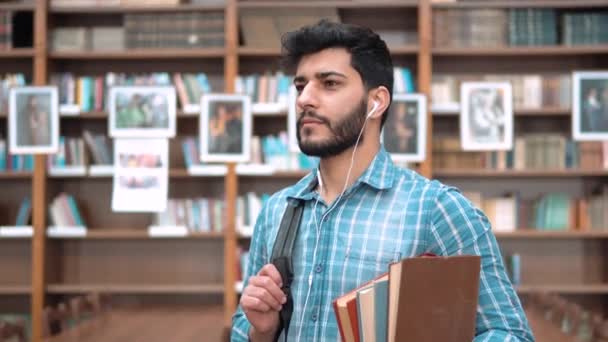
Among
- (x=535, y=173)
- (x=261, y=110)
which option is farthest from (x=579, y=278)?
(x=261, y=110)

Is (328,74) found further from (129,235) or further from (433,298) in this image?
(129,235)

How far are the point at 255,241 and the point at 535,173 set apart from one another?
4.06m

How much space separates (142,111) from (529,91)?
2.61 m

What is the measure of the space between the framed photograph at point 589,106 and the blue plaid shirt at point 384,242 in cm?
393

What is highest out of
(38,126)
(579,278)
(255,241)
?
(38,126)

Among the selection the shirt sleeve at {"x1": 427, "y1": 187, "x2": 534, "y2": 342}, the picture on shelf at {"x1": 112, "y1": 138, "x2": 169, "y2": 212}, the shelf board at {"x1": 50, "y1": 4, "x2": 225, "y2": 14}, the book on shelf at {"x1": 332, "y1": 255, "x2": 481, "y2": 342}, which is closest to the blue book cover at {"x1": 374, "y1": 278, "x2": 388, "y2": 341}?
the book on shelf at {"x1": 332, "y1": 255, "x2": 481, "y2": 342}

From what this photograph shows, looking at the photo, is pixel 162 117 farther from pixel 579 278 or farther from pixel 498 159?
pixel 579 278

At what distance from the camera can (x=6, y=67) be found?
5.80 m

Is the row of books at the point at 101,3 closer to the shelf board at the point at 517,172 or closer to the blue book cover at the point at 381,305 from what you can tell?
the shelf board at the point at 517,172

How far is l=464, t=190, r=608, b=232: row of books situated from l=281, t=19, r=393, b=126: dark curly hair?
3940mm

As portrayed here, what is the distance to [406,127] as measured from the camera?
4.98 metres

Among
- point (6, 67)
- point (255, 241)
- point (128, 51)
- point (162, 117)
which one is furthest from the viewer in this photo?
point (6, 67)

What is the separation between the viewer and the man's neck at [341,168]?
4.83 feet

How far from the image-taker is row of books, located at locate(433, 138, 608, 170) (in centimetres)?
529
